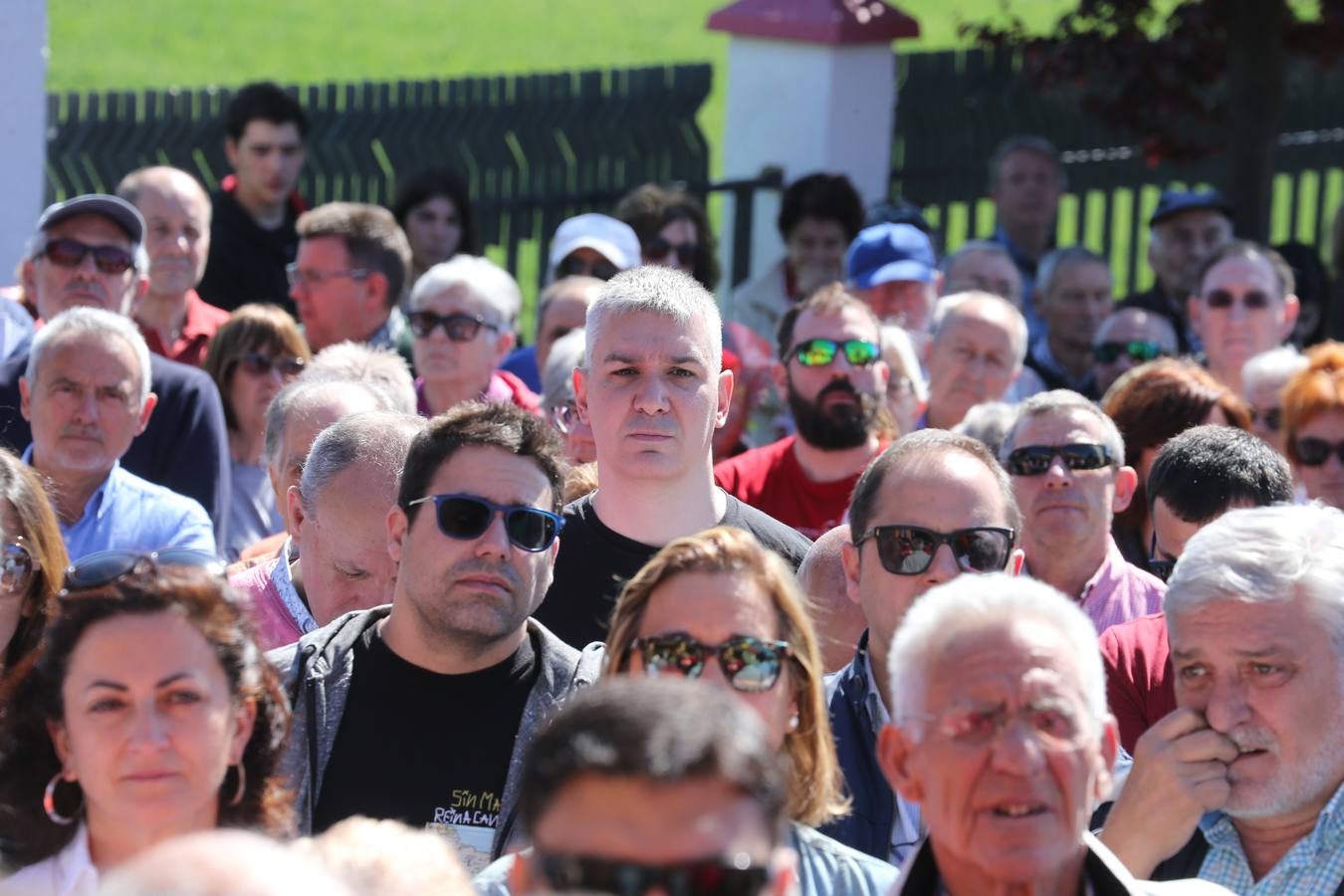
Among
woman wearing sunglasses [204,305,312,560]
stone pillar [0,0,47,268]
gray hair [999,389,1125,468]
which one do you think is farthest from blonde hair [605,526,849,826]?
stone pillar [0,0,47,268]

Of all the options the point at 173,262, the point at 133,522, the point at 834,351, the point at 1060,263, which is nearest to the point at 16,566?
the point at 133,522

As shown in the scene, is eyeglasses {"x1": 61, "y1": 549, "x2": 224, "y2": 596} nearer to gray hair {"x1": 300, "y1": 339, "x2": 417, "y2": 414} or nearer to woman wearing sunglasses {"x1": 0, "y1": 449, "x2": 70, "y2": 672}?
woman wearing sunglasses {"x1": 0, "y1": 449, "x2": 70, "y2": 672}

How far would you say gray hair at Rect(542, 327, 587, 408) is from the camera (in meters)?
7.14

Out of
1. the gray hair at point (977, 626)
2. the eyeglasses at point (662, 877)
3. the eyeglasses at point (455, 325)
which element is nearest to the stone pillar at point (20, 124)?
the eyeglasses at point (455, 325)

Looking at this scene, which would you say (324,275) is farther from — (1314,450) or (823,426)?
(1314,450)

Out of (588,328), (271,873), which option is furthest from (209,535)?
(271,873)

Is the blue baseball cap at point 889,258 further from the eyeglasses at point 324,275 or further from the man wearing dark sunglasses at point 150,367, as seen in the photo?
the man wearing dark sunglasses at point 150,367

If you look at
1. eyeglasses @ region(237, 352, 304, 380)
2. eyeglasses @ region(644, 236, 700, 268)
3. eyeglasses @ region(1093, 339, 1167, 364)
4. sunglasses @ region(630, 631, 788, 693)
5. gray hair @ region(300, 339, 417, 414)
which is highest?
eyeglasses @ region(644, 236, 700, 268)

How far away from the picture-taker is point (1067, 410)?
6.18 meters

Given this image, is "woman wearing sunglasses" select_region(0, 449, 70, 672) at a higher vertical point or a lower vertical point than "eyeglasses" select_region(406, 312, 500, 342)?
lower

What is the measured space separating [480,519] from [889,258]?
5.07m

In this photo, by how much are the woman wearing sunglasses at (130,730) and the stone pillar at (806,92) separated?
8429 mm

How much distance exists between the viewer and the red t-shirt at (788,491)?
277 inches

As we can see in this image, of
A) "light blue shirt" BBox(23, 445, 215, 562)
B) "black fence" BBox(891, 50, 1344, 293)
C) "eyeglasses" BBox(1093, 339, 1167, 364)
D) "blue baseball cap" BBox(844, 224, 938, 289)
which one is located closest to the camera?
"light blue shirt" BBox(23, 445, 215, 562)
